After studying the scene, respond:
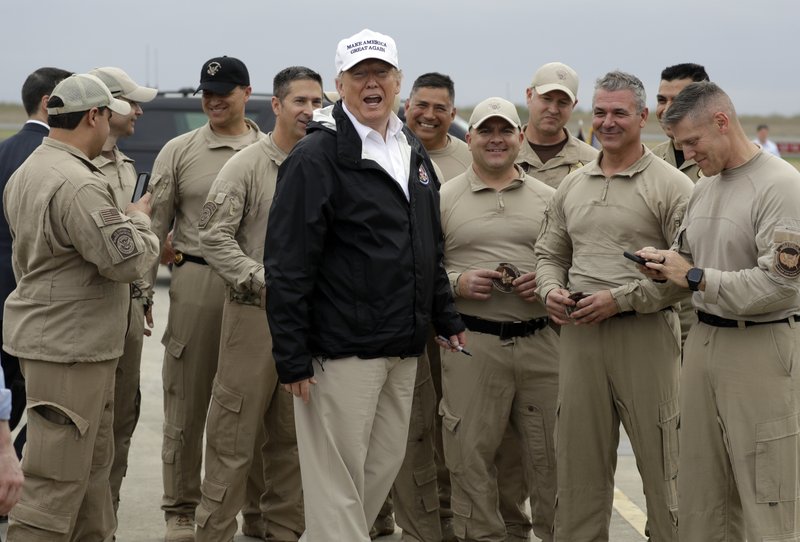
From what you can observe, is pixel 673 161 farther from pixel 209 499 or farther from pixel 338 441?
pixel 209 499

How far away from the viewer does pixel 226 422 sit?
5.81m

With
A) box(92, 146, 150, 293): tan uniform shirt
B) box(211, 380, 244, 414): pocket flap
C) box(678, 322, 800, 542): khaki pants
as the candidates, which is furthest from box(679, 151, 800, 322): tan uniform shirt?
box(92, 146, 150, 293): tan uniform shirt

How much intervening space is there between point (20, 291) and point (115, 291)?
1.29 feet

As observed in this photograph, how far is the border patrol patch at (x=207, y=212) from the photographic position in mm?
5758

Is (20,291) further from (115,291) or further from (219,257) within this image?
(219,257)

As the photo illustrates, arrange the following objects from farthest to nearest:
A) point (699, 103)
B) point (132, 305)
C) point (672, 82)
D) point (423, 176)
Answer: point (672, 82), point (132, 305), point (423, 176), point (699, 103)

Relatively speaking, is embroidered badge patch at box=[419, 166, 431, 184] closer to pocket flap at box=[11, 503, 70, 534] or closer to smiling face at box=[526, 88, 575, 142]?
smiling face at box=[526, 88, 575, 142]

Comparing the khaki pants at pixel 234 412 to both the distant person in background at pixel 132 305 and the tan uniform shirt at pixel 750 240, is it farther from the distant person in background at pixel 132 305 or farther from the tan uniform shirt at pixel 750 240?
the tan uniform shirt at pixel 750 240

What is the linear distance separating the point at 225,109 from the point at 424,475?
2202mm

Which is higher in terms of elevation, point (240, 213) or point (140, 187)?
point (140, 187)

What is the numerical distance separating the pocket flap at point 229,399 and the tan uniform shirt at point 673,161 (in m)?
2.45

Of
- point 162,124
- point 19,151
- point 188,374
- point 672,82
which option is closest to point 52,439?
point 188,374

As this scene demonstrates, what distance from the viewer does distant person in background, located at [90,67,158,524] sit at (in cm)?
596

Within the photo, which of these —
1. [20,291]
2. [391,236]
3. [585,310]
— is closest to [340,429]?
[391,236]
